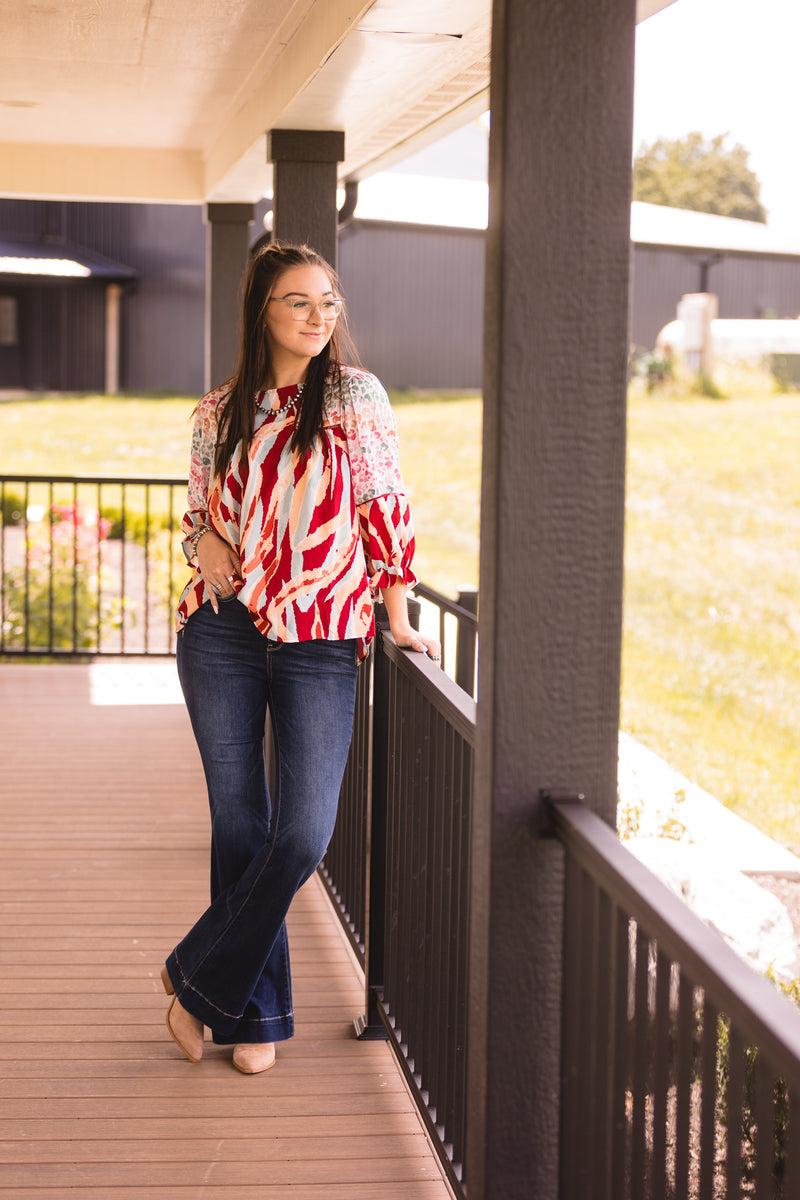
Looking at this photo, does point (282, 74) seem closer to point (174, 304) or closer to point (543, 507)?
point (543, 507)

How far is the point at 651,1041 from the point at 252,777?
1.33 m

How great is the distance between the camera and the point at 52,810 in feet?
15.4

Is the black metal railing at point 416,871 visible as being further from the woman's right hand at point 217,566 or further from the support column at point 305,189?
the support column at point 305,189

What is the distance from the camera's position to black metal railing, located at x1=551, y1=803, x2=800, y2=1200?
3.86 feet

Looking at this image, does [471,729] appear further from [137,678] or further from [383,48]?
[137,678]

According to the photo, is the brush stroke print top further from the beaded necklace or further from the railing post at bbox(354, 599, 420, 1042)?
the railing post at bbox(354, 599, 420, 1042)

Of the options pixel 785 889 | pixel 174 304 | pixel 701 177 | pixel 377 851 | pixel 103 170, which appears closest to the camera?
pixel 377 851

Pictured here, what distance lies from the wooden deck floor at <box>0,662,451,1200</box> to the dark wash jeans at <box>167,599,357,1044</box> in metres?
0.21

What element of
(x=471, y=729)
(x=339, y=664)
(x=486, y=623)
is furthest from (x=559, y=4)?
(x=339, y=664)

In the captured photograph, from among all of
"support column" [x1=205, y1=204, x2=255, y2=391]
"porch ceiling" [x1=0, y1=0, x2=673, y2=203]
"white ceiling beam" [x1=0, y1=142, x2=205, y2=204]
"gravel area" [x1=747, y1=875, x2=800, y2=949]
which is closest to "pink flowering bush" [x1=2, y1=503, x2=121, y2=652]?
"support column" [x1=205, y1=204, x2=255, y2=391]

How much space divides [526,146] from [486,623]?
0.57 metres

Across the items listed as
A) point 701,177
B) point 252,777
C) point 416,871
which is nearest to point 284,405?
point 252,777

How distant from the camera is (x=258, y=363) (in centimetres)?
265

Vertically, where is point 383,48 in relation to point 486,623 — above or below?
above
